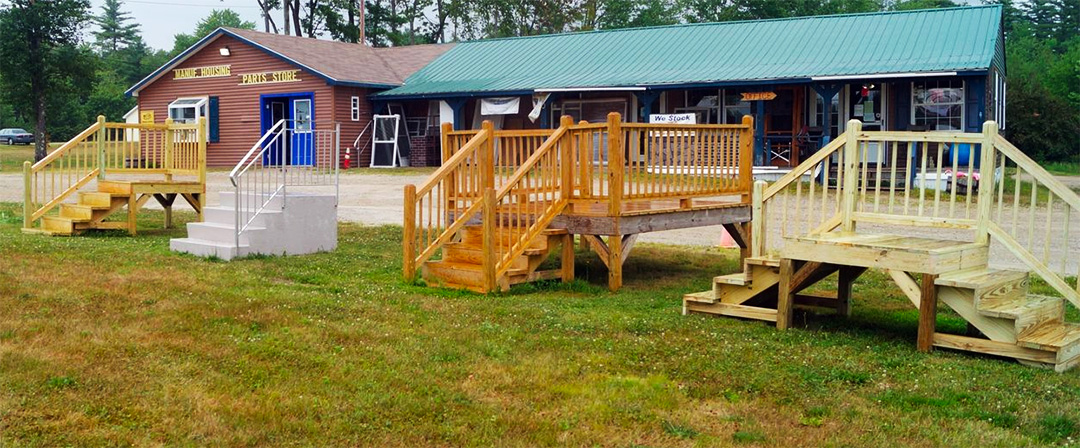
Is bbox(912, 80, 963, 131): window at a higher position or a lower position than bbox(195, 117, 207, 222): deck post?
higher

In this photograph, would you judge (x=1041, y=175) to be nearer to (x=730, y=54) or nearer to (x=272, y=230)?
(x=272, y=230)

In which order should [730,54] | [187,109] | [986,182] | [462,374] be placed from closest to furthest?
[462,374] < [986,182] < [730,54] < [187,109]

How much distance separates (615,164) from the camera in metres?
9.65

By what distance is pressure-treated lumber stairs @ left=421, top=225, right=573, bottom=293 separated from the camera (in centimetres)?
933

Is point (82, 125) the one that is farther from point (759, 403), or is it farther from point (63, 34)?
point (759, 403)

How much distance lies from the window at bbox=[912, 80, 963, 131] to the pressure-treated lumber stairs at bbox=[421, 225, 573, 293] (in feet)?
57.3

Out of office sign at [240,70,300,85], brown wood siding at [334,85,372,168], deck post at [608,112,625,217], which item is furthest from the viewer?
office sign at [240,70,300,85]

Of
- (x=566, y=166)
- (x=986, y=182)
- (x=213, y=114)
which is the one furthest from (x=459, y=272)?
(x=213, y=114)

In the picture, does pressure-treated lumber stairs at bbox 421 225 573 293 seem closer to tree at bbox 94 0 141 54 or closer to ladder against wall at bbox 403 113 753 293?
ladder against wall at bbox 403 113 753 293

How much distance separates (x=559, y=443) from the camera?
5027 millimetres

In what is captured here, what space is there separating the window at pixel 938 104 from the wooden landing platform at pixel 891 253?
18.2 metres

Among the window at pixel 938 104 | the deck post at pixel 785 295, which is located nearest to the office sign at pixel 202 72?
the window at pixel 938 104

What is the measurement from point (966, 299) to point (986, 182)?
989 mm

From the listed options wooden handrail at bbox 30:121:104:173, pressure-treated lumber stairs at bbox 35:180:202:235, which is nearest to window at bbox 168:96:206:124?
wooden handrail at bbox 30:121:104:173
